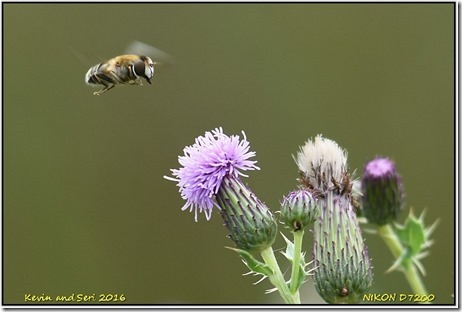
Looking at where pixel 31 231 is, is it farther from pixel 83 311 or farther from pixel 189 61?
pixel 83 311

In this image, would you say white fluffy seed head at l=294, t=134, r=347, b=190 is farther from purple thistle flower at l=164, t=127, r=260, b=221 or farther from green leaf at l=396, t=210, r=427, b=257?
green leaf at l=396, t=210, r=427, b=257

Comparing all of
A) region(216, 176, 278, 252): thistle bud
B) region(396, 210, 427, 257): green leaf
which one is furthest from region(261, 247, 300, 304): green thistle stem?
region(396, 210, 427, 257): green leaf

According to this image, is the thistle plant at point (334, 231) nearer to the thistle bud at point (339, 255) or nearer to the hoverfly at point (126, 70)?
the thistle bud at point (339, 255)

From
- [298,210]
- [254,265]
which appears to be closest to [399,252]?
[298,210]

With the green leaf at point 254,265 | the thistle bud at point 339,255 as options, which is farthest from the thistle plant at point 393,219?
the green leaf at point 254,265

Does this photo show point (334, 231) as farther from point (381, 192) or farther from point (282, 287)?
point (381, 192)

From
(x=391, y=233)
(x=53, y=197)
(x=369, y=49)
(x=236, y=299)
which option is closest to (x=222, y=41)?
(x=369, y=49)
